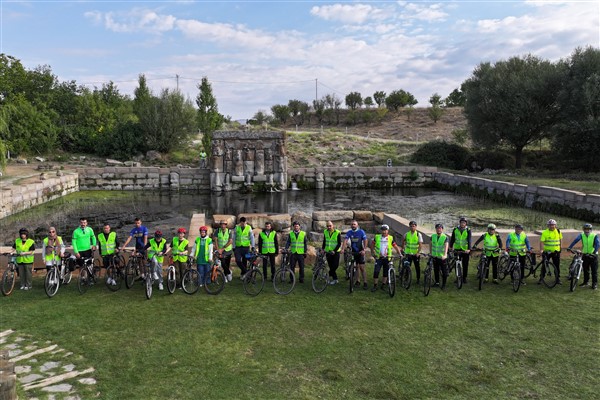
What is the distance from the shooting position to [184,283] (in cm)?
1064

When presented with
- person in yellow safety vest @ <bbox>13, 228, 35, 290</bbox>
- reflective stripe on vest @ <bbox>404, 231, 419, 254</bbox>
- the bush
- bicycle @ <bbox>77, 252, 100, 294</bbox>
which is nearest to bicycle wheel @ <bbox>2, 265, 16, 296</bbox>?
person in yellow safety vest @ <bbox>13, 228, 35, 290</bbox>

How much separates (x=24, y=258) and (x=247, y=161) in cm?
2342

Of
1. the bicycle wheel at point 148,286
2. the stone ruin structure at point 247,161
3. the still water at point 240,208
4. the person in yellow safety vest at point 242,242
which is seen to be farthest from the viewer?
the stone ruin structure at point 247,161

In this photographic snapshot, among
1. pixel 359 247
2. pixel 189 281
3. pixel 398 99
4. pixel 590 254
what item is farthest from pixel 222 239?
pixel 398 99

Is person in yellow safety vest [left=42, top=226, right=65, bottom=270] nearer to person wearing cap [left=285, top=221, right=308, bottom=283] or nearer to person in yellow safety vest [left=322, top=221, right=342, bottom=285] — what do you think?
person wearing cap [left=285, top=221, right=308, bottom=283]

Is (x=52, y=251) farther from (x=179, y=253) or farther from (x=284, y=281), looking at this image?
(x=284, y=281)

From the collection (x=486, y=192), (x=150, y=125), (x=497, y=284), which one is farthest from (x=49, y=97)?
(x=497, y=284)

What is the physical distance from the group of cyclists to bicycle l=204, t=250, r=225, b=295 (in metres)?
0.10

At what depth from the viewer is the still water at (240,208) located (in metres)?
20.3

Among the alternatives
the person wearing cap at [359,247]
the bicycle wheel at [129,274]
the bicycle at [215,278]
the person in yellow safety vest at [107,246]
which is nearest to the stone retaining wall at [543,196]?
the person wearing cap at [359,247]

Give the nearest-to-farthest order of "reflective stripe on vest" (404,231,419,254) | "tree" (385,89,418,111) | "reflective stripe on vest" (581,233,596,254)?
"reflective stripe on vest" (581,233,596,254)
"reflective stripe on vest" (404,231,419,254)
"tree" (385,89,418,111)

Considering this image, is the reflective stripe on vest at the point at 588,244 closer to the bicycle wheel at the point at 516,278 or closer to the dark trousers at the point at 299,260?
the bicycle wheel at the point at 516,278

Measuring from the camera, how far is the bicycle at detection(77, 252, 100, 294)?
1077 centimetres

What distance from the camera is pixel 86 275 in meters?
10.9
